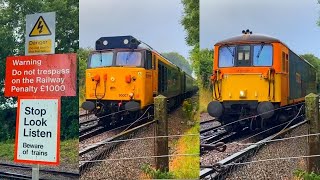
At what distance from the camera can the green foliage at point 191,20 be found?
263 inches

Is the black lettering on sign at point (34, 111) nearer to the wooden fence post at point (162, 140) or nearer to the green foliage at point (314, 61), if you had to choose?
the wooden fence post at point (162, 140)

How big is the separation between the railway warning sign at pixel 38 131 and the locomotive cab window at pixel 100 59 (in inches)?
91.1

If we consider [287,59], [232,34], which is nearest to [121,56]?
[232,34]

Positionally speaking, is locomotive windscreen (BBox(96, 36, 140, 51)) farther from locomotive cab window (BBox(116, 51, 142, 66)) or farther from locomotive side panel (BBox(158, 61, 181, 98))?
locomotive side panel (BBox(158, 61, 181, 98))

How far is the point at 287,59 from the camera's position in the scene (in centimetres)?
622

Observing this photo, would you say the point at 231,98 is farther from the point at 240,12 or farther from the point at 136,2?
the point at 136,2

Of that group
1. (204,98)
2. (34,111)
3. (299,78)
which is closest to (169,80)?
(204,98)

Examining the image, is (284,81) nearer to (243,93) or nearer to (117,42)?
(243,93)

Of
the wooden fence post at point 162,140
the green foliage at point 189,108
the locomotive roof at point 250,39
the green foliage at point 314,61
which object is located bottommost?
the wooden fence post at point 162,140

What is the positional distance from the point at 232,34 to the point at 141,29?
4.57 feet

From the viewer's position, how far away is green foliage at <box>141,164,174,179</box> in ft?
23.1

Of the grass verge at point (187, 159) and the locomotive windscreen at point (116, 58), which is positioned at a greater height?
the locomotive windscreen at point (116, 58)

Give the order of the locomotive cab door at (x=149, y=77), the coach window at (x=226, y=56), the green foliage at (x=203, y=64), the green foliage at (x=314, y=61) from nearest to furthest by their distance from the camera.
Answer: the green foliage at (x=314, y=61) → the coach window at (x=226, y=56) → the green foliage at (x=203, y=64) → the locomotive cab door at (x=149, y=77)

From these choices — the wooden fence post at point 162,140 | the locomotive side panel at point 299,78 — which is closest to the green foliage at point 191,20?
the wooden fence post at point 162,140
